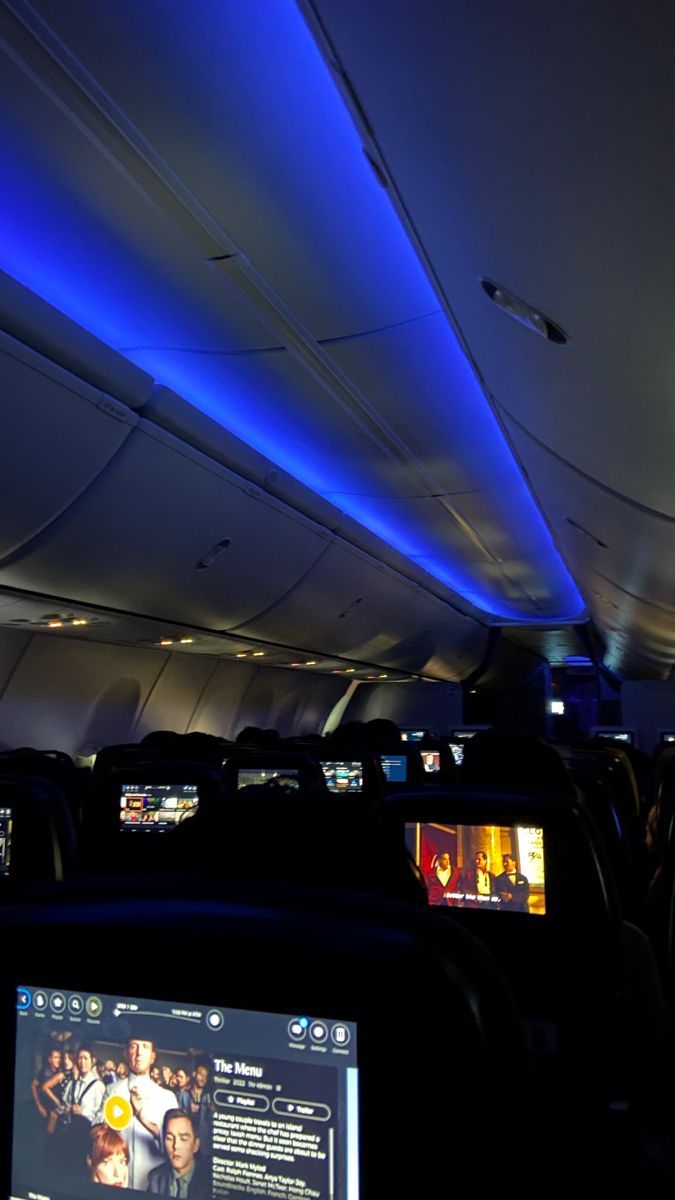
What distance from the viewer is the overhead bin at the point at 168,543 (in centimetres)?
630

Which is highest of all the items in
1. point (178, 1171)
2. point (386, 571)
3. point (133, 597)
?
point (386, 571)

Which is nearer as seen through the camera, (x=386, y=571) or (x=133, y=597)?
(x=133, y=597)

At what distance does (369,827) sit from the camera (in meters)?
1.94

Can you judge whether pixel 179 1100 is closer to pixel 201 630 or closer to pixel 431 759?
pixel 201 630

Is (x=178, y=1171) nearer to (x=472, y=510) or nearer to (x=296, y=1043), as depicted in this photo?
(x=296, y=1043)

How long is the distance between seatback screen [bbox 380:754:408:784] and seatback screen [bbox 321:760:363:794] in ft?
6.26

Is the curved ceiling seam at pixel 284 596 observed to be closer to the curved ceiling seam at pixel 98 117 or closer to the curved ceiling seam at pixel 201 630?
the curved ceiling seam at pixel 201 630

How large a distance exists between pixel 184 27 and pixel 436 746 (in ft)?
36.5

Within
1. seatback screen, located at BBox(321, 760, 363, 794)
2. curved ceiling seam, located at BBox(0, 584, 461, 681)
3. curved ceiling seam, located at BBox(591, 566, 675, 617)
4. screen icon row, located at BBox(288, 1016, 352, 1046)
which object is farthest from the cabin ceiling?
seatback screen, located at BBox(321, 760, 363, 794)

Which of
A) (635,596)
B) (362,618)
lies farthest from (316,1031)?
(362,618)

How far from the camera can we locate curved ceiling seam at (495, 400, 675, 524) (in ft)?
17.5

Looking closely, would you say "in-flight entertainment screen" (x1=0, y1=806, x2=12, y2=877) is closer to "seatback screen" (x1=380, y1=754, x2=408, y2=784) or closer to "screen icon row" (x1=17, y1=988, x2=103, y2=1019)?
"screen icon row" (x1=17, y1=988, x2=103, y2=1019)

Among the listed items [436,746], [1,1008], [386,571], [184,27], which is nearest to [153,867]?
[1,1008]

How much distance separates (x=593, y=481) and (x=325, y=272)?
1858 millimetres
